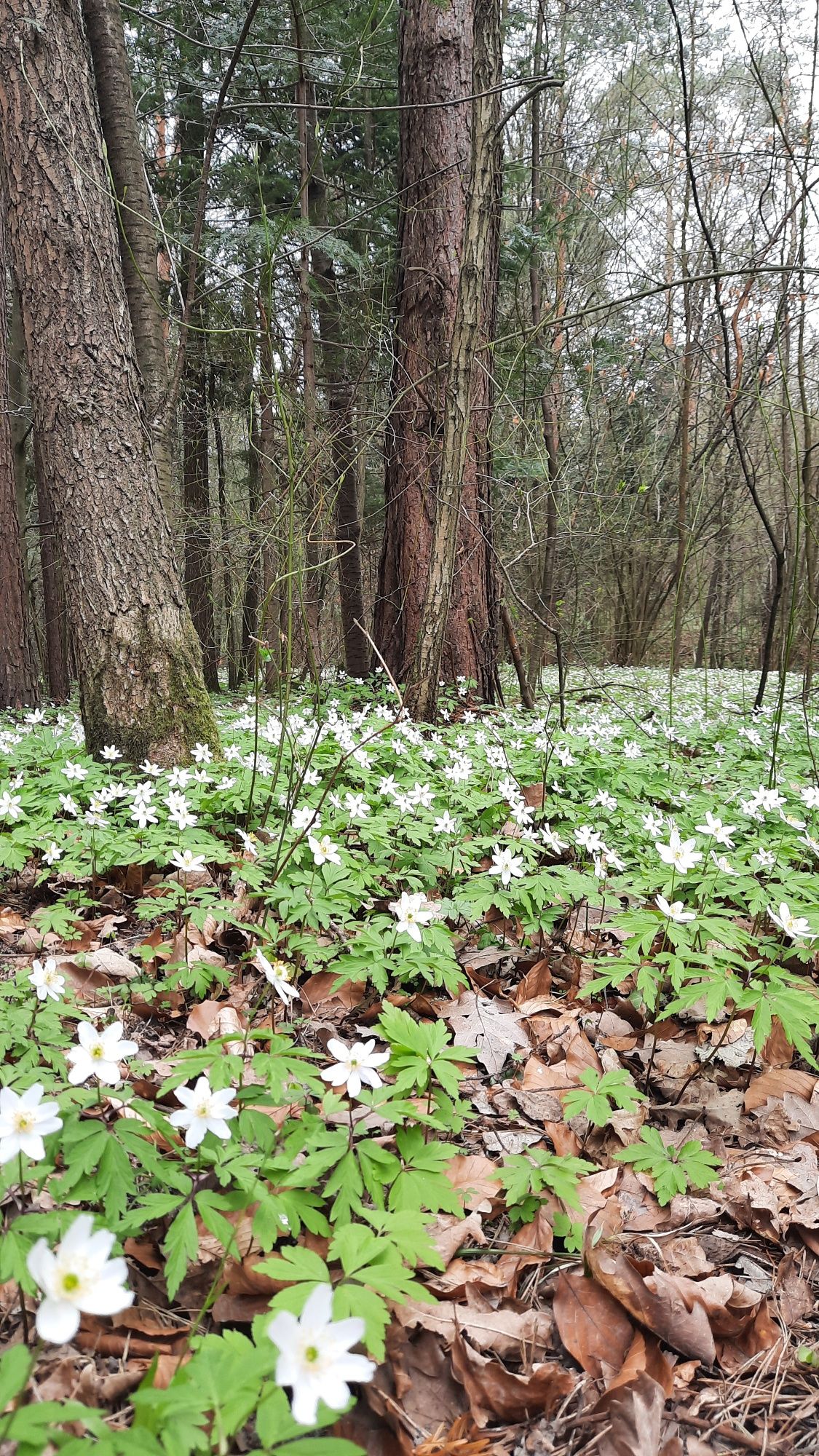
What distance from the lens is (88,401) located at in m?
3.96

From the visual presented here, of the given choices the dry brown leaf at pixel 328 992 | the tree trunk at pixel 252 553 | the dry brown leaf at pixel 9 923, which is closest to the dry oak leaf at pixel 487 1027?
the dry brown leaf at pixel 328 992

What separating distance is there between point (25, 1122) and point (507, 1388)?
98 cm

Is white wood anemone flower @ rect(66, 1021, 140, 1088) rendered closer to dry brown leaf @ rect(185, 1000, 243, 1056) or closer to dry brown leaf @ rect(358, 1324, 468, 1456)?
dry brown leaf @ rect(358, 1324, 468, 1456)

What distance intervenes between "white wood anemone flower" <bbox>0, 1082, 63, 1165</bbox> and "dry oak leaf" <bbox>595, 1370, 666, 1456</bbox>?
1078 mm

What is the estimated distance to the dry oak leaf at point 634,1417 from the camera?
1.29 m

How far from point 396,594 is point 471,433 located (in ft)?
4.60

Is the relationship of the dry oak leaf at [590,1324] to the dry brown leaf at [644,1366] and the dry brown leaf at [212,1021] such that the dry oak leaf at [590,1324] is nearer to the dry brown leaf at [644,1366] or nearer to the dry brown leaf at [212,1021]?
the dry brown leaf at [644,1366]

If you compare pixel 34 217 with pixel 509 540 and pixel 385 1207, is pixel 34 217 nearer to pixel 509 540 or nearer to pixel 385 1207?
pixel 385 1207

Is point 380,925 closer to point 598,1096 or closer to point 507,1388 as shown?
point 598,1096

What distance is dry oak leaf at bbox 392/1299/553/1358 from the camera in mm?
1445

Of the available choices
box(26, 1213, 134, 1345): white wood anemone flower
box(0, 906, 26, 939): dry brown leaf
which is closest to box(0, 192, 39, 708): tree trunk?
box(0, 906, 26, 939): dry brown leaf

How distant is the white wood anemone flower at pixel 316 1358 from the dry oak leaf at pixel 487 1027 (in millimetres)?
1342

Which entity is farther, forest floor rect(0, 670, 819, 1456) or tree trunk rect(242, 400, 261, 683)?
tree trunk rect(242, 400, 261, 683)

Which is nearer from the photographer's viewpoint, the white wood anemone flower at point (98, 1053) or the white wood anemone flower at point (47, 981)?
the white wood anemone flower at point (98, 1053)
